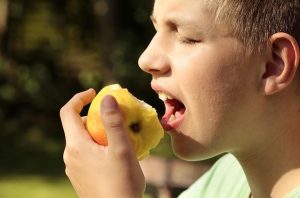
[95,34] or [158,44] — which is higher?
[158,44]

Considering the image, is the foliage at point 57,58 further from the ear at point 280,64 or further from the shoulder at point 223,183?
the ear at point 280,64

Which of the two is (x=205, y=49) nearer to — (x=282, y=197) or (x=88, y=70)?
(x=282, y=197)

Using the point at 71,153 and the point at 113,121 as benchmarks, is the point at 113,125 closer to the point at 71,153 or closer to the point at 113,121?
the point at 113,121

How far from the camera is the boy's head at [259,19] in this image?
1.64 meters

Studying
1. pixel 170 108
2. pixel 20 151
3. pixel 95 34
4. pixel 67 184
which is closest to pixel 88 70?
pixel 95 34

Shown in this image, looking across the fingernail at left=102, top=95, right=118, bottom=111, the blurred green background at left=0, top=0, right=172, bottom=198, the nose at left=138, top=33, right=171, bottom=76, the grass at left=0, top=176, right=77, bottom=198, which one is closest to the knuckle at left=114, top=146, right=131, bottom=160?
the fingernail at left=102, top=95, right=118, bottom=111

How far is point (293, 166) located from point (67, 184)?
229 inches

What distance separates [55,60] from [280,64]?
11.3 m

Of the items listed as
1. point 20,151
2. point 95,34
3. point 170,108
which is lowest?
point 20,151

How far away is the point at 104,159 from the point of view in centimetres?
166

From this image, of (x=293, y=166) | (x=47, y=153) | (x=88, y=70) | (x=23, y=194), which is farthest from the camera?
(x=88, y=70)

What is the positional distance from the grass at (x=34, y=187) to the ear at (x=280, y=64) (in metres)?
5.48

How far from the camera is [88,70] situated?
12445 mm

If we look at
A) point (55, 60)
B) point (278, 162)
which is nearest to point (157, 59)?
point (278, 162)
